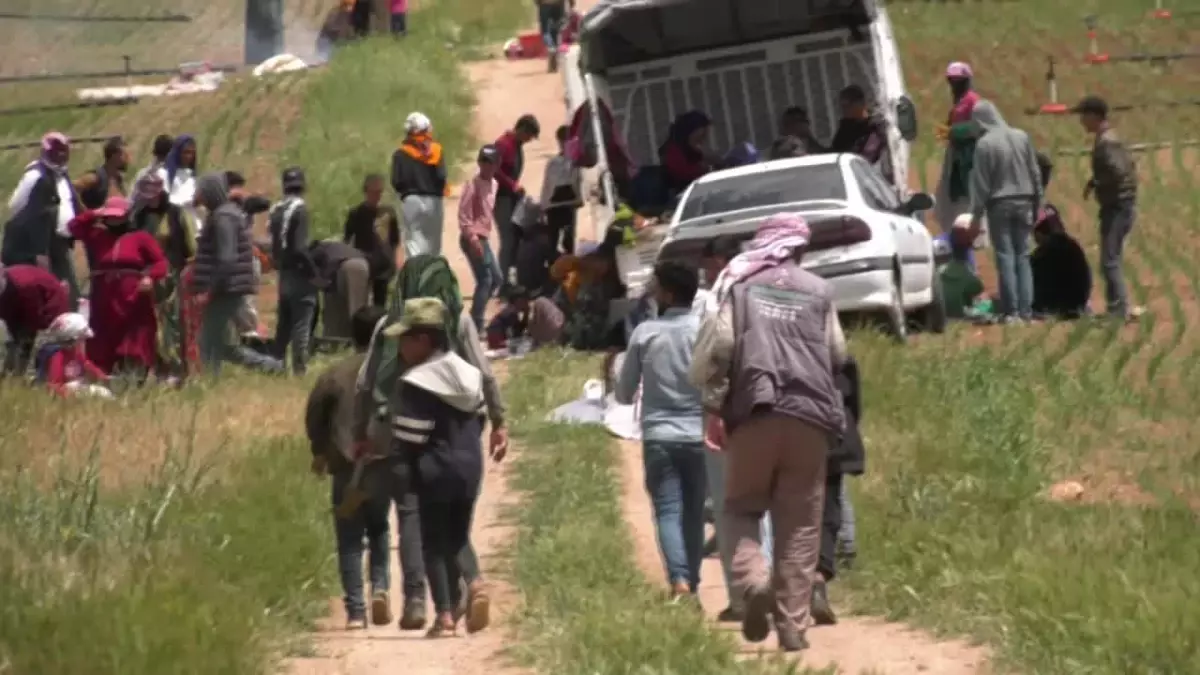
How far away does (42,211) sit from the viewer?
18.4 metres

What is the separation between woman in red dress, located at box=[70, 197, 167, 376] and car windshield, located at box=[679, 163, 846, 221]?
3.83 meters

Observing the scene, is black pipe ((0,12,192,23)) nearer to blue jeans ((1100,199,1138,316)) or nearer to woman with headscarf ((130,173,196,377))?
woman with headscarf ((130,173,196,377))

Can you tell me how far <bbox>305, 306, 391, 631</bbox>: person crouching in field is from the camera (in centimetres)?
1086

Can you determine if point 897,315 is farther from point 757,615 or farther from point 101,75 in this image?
point 101,75

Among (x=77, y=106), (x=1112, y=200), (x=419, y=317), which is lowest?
(x=1112, y=200)

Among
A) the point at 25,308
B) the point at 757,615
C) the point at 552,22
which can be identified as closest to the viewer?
the point at 757,615

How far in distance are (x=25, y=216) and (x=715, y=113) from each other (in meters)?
7.44

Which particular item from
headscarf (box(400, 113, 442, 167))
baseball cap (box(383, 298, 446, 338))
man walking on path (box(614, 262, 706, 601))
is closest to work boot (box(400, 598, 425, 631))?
man walking on path (box(614, 262, 706, 601))

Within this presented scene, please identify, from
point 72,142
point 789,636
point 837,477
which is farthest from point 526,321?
point 72,142

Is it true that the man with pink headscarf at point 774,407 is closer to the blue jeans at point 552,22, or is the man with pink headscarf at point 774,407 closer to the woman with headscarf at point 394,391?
the woman with headscarf at point 394,391

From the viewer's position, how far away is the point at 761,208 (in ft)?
59.7

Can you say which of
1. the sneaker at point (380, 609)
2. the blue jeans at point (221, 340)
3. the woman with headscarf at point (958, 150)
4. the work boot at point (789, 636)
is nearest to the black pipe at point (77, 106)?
the woman with headscarf at point (958, 150)

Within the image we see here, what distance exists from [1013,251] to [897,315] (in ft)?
6.45

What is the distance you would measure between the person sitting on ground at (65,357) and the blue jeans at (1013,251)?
6.93m
